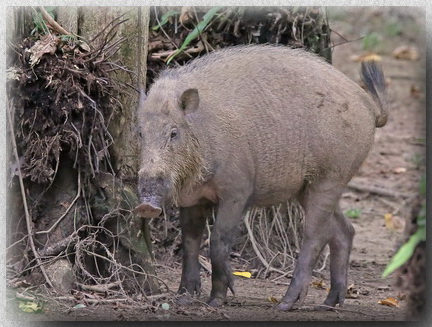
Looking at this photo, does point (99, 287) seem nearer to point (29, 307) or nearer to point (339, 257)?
point (29, 307)

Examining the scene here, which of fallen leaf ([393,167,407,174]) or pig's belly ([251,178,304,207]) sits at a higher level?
pig's belly ([251,178,304,207])

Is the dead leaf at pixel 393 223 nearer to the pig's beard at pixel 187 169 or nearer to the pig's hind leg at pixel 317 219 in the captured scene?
the pig's hind leg at pixel 317 219

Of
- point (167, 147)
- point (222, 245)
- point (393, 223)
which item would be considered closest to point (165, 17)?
point (167, 147)

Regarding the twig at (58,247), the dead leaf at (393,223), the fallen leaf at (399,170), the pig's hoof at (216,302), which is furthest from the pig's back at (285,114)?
the fallen leaf at (399,170)

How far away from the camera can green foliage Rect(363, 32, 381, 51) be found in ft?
35.3

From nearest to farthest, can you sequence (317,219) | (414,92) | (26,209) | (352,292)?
(26,209) → (317,219) → (352,292) → (414,92)

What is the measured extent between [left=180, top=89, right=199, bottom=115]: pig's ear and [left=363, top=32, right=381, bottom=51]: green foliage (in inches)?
188

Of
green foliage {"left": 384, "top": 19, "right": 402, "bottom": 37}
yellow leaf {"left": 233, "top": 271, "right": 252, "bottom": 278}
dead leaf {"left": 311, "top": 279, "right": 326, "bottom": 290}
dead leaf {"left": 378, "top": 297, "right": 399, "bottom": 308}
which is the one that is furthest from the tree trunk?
green foliage {"left": 384, "top": 19, "right": 402, "bottom": 37}

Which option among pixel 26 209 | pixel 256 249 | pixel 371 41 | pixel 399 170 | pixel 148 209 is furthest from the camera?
pixel 371 41

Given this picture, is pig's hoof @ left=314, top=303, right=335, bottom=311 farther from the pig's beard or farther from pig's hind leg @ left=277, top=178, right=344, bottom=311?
the pig's beard

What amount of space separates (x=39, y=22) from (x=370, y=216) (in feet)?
16.8

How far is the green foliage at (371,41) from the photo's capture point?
423 inches

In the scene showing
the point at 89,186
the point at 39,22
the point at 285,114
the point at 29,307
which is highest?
the point at 39,22

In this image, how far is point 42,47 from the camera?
20.3 feet
